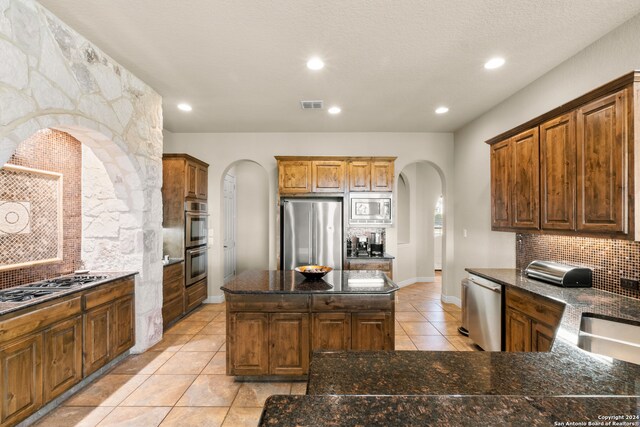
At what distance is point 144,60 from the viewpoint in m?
2.99

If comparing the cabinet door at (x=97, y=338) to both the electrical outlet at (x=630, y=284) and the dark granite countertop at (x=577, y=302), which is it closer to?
the dark granite countertop at (x=577, y=302)

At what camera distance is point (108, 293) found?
2.90 m

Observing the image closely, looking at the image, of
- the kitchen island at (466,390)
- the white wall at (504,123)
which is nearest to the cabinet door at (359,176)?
the white wall at (504,123)

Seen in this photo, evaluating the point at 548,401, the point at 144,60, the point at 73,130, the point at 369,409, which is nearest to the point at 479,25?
the point at 548,401

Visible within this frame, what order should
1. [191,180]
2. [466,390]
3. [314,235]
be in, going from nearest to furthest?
[466,390] → [191,180] → [314,235]

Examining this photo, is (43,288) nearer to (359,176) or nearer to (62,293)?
(62,293)

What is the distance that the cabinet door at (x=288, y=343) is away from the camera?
2.70 meters

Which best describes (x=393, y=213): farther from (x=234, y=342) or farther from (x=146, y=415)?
(x=146, y=415)

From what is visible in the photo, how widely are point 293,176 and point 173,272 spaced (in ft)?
7.46

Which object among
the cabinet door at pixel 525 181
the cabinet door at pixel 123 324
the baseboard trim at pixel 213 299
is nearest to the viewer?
the cabinet door at pixel 525 181

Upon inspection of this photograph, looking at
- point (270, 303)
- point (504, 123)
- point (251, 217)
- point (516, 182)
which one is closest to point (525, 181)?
point (516, 182)

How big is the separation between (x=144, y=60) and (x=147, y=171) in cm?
117

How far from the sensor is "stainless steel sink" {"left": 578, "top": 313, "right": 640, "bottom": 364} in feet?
5.84

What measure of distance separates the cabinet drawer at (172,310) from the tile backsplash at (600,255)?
4574mm
